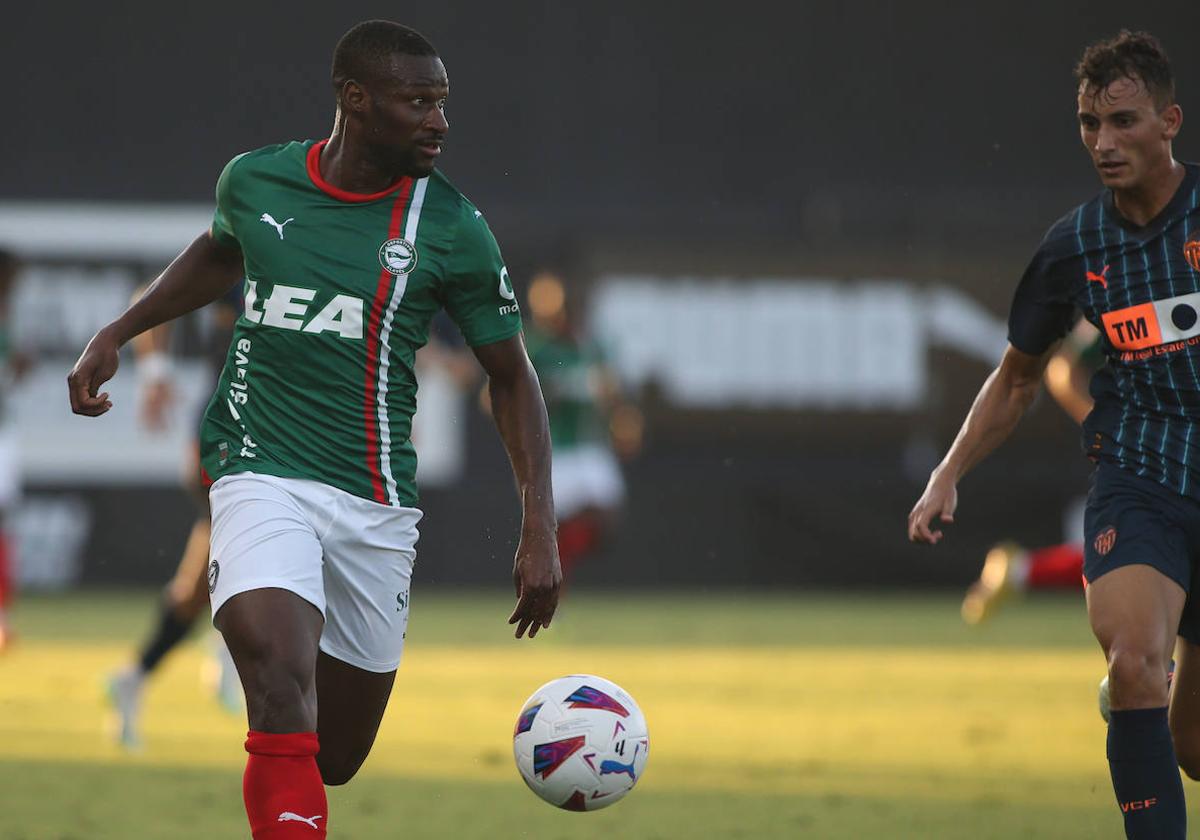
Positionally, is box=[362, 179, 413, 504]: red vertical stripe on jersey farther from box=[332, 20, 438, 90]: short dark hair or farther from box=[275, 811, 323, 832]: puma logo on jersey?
box=[275, 811, 323, 832]: puma logo on jersey

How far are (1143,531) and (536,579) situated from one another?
1.52 m

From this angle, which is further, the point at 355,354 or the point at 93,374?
the point at 93,374

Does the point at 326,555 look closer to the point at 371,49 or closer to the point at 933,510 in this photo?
the point at 371,49

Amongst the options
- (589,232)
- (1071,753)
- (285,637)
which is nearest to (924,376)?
(589,232)

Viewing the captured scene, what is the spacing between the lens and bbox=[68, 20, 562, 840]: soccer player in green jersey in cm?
455

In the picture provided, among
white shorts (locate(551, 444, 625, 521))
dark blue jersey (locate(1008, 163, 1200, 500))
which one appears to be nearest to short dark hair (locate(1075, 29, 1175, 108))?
dark blue jersey (locate(1008, 163, 1200, 500))

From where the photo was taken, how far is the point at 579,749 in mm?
4766

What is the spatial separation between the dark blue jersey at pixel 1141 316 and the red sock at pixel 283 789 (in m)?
2.23

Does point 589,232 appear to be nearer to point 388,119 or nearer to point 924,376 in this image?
point 924,376

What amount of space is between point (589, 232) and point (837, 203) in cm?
231

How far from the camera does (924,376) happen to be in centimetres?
1661

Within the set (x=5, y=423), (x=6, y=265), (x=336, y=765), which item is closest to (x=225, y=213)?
(x=336, y=765)

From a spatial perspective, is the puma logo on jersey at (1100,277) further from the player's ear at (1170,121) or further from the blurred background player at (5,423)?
the blurred background player at (5,423)

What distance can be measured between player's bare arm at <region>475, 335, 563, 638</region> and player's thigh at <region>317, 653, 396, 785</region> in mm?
479
